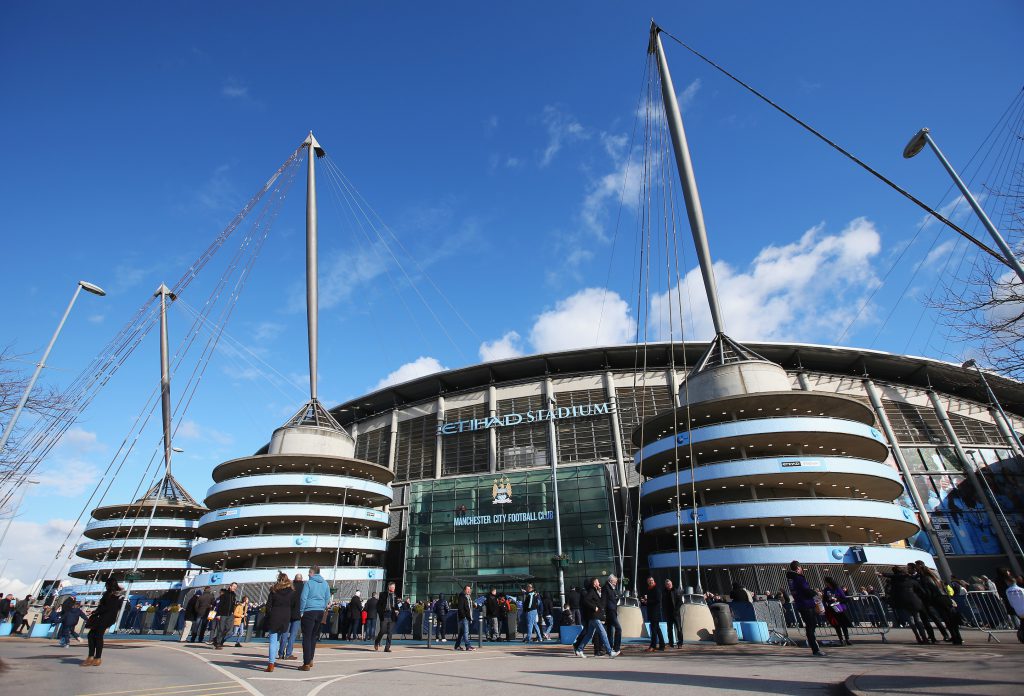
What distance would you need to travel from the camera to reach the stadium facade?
3272cm

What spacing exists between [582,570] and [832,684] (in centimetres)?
3524

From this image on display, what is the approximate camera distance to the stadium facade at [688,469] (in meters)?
32.7

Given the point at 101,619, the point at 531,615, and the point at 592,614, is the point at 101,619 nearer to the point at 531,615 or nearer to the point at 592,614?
the point at 592,614

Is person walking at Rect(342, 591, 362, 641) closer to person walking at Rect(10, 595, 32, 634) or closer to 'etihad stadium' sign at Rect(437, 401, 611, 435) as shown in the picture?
person walking at Rect(10, 595, 32, 634)

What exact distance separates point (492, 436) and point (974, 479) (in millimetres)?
41942

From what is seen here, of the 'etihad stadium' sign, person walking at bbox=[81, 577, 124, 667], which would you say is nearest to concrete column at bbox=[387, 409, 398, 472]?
the 'etihad stadium' sign

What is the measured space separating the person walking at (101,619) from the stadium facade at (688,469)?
72.3ft

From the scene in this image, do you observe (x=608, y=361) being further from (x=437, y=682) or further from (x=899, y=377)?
(x=437, y=682)

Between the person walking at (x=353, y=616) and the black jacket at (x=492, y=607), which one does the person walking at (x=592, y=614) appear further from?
the person walking at (x=353, y=616)

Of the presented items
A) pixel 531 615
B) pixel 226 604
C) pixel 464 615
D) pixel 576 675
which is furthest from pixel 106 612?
pixel 531 615

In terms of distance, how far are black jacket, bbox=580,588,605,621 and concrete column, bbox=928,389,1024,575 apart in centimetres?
4466

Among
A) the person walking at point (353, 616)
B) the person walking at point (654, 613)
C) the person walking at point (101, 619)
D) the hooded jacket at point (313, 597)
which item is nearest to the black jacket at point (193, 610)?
the person walking at point (353, 616)

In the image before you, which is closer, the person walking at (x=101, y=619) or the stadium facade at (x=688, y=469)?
the person walking at (x=101, y=619)

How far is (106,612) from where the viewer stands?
411 inches
